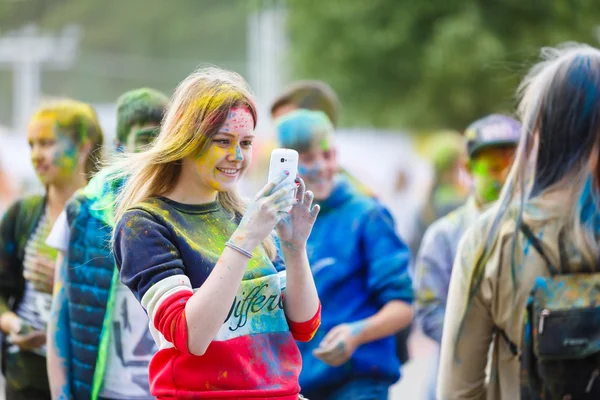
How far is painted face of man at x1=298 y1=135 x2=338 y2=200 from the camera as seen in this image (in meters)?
4.60

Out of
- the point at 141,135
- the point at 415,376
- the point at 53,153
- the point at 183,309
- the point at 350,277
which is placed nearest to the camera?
the point at 183,309

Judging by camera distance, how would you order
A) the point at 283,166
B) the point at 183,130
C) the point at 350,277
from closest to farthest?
the point at 283,166, the point at 183,130, the point at 350,277

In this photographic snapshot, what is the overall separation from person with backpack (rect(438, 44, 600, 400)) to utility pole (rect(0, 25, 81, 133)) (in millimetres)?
17612

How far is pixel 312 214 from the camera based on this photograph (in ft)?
9.57

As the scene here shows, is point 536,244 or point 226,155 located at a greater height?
point 226,155

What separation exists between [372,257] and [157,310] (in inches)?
79.4

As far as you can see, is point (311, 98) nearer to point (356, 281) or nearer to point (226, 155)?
point (356, 281)

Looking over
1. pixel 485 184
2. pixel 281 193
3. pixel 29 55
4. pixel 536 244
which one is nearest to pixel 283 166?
pixel 281 193

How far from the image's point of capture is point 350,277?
15.0ft

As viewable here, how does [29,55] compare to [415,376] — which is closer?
[415,376]

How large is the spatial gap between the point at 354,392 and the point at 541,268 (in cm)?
159

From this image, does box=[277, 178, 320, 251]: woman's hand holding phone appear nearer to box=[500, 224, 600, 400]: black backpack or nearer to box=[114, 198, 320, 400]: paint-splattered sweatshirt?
box=[114, 198, 320, 400]: paint-splattered sweatshirt

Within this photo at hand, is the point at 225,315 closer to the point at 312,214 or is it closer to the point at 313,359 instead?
the point at 312,214

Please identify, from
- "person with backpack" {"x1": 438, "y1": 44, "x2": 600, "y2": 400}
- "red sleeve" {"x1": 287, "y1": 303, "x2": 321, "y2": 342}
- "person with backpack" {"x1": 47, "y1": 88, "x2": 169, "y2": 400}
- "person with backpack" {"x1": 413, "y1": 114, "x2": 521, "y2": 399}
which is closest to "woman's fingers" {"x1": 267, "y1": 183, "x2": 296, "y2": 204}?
"red sleeve" {"x1": 287, "y1": 303, "x2": 321, "y2": 342}
